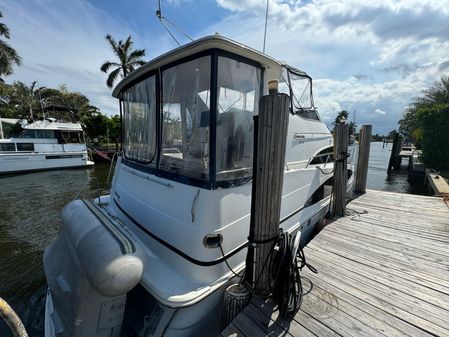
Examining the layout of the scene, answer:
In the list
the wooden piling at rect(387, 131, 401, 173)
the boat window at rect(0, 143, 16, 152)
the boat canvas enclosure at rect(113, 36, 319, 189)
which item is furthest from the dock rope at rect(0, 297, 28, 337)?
the wooden piling at rect(387, 131, 401, 173)

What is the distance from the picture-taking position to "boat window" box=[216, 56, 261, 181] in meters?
2.55

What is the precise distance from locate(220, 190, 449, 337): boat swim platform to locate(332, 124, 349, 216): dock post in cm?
42

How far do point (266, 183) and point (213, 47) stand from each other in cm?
144

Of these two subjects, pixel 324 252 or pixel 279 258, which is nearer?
pixel 279 258

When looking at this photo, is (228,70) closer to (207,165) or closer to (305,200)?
(207,165)

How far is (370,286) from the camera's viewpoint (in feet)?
9.52

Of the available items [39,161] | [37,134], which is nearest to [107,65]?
[37,134]

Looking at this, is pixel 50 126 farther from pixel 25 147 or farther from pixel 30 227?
pixel 30 227

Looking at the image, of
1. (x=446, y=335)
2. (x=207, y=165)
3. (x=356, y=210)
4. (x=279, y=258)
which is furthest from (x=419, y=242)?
(x=207, y=165)

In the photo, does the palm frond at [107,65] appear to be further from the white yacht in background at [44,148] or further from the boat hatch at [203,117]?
the boat hatch at [203,117]

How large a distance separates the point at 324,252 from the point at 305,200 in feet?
2.83

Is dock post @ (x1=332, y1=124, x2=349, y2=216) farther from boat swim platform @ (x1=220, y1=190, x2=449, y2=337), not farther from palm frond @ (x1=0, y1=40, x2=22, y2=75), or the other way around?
palm frond @ (x1=0, y1=40, x2=22, y2=75)

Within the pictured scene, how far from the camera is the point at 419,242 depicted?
4023 mm

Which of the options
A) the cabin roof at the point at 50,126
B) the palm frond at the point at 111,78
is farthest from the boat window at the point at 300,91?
the palm frond at the point at 111,78
